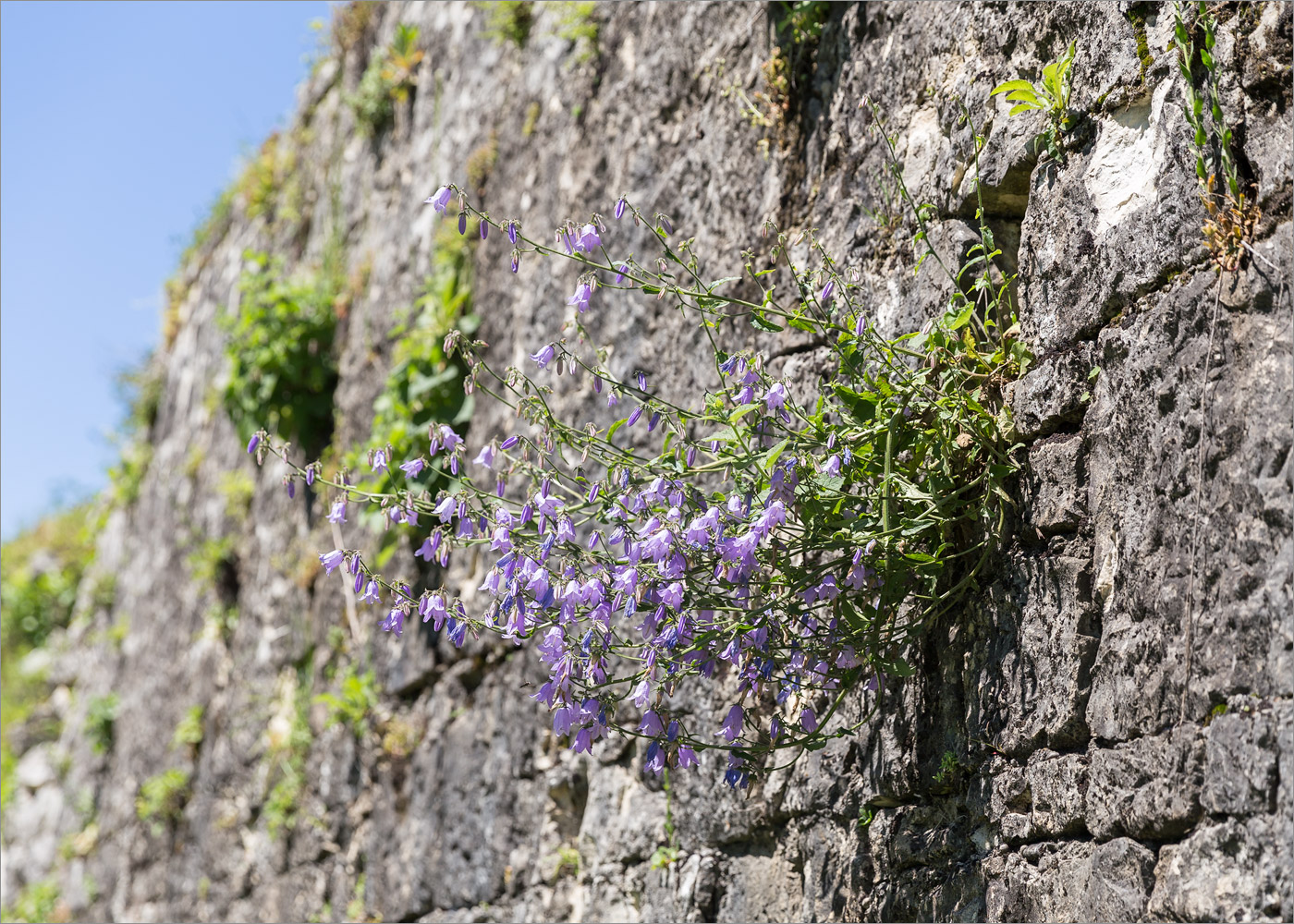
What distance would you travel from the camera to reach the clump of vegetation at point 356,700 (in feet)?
15.2

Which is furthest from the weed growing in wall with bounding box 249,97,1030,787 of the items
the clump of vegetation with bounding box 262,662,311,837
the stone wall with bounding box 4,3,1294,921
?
the clump of vegetation with bounding box 262,662,311,837

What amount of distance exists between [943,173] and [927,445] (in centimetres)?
65

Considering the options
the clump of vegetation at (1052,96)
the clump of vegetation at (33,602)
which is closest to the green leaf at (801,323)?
the clump of vegetation at (1052,96)

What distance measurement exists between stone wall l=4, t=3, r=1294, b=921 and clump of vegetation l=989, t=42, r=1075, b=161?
0.03 meters

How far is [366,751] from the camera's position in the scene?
15.1 ft

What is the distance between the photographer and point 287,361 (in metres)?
5.84

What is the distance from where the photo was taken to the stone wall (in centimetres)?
165

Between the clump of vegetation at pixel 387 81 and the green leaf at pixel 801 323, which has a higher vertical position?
the clump of vegetation at pixel 387 81

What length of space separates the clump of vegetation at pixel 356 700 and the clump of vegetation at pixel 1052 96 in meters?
3.42

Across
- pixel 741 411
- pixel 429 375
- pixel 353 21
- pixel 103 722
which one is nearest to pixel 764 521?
pixel 741 411

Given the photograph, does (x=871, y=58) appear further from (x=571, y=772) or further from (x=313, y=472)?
(x=571, y=772)

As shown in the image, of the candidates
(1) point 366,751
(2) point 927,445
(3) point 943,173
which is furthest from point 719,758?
(1) point 366,751

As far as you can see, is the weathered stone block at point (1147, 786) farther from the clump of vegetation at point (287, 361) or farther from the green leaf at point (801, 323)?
the clump of vegetation at point (287, 361)

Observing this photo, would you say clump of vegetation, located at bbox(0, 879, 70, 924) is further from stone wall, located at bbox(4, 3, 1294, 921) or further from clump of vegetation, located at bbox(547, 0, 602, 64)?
clump of vegetation, located at bbox(547, 0, 602, 64)
